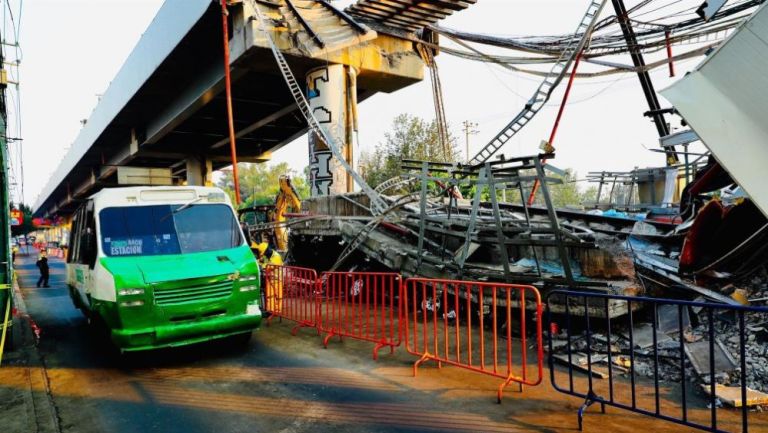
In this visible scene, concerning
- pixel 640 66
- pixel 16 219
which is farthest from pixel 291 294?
pixel 640 66

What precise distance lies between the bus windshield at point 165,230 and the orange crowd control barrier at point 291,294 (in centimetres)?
174

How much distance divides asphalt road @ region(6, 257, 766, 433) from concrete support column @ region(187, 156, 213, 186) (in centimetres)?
2825

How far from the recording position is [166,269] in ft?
20.4

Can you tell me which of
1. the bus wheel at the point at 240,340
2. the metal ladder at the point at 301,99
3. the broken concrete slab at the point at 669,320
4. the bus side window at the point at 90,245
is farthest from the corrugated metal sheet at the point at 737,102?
the metal ladder at the point at 301,99

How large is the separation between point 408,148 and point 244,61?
15186mm

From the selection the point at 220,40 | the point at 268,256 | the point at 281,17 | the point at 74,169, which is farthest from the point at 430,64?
the point at 74,169

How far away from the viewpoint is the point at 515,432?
Result: 13.4ft

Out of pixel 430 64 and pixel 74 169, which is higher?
pixel 430 64

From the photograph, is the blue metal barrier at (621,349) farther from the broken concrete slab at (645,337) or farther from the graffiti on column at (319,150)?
the graffiti on column at (319,150)

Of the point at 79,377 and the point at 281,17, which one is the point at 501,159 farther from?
the point at 281,17

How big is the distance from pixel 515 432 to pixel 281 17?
1629 centimetres

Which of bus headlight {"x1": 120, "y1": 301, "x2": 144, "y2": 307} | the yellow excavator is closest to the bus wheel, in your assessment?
bus headlight {"x1": 120, "y1": 301, "x2": 144, "y2": 307}

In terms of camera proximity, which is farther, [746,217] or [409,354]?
[746,217]

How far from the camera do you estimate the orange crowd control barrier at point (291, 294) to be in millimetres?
8500
